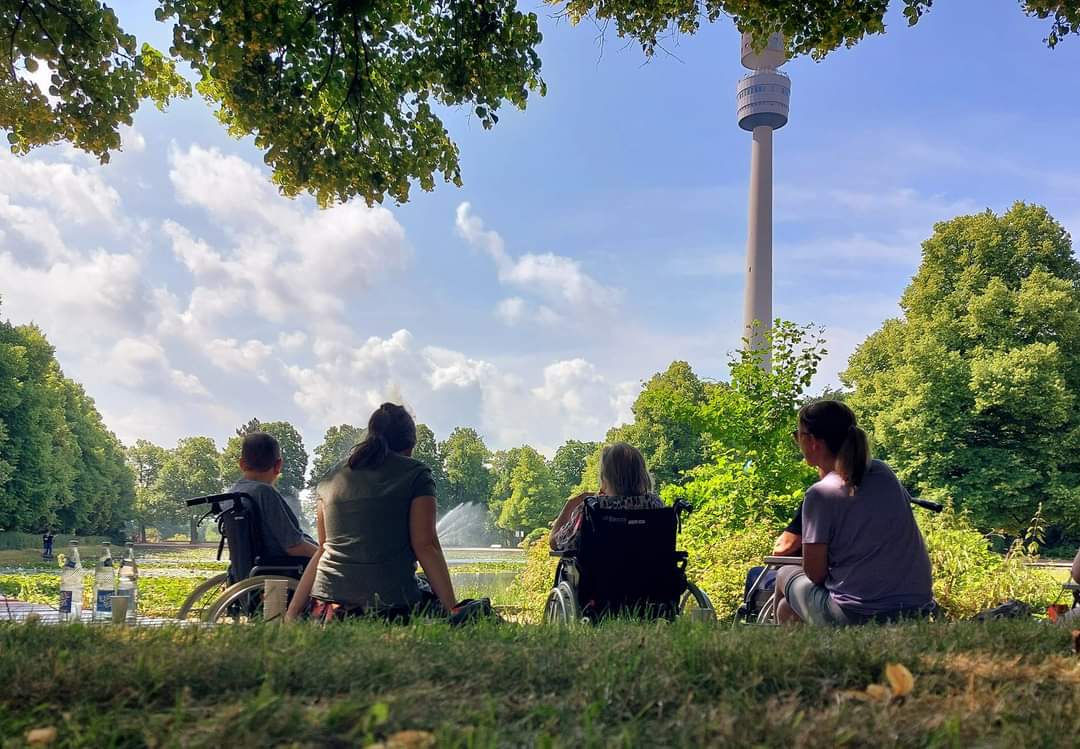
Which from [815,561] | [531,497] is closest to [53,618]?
[815,561]

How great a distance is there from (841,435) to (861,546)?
25.4 inches

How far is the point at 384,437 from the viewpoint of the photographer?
17.8ft

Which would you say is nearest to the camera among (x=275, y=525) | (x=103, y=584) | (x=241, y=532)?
(x=241, y=532)

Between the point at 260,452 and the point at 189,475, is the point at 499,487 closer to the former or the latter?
the point at 189,475

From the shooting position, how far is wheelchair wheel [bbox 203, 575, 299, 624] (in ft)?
16.8

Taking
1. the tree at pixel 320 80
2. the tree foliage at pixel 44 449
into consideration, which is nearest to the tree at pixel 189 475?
the tree foliage at pixel 44 449

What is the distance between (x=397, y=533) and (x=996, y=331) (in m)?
31.7

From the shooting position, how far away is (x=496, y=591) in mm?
15672

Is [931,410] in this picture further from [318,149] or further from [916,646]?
[916,646]

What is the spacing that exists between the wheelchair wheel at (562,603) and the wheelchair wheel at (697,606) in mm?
685

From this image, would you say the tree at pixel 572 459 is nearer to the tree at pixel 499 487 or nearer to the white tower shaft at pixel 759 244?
the tree at pixel 499 487

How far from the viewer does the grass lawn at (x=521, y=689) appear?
2.22 metres

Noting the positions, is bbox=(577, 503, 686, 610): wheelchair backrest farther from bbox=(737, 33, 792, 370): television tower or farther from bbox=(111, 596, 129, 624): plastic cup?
bbox=(737, 33, 792, 370): television tower

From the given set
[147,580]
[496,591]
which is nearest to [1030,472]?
[496,591]
